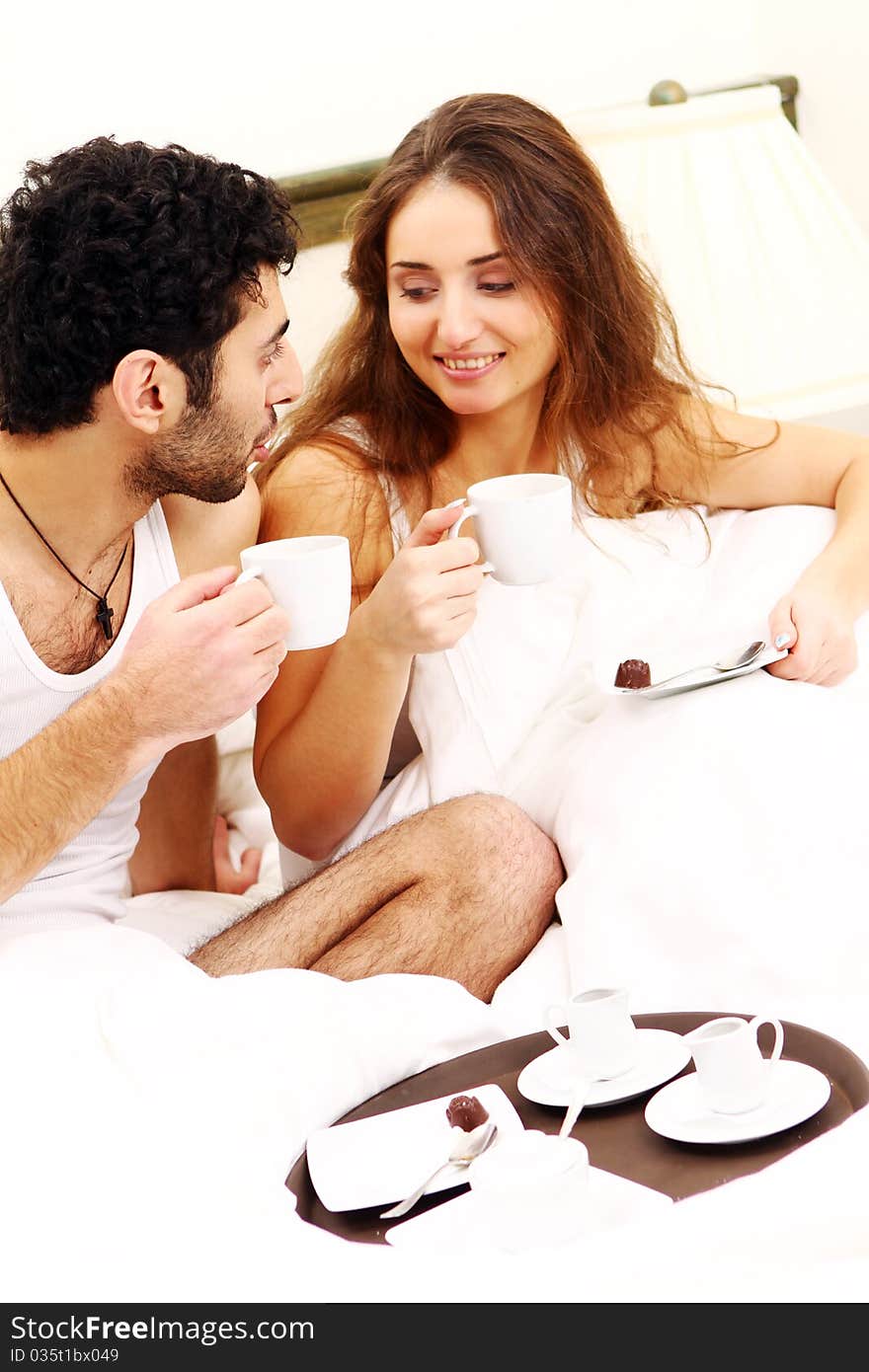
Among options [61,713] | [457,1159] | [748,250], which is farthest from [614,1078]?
[748,250]

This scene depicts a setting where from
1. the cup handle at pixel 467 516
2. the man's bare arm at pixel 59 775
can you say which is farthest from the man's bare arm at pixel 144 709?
the cup handle at pixel 467 516

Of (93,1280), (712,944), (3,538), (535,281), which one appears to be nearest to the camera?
(93,1280)

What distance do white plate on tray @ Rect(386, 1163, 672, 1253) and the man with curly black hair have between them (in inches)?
20.6

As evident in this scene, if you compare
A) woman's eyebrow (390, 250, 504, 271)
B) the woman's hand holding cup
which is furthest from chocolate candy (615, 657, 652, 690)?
woman's eyebrow (390, 250, 504, 271)

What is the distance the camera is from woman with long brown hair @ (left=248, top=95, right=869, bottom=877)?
1689 mm

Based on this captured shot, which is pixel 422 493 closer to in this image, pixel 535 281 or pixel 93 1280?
pixel 535 281

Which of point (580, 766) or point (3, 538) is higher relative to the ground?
→ point (3, 538)

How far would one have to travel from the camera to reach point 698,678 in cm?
163

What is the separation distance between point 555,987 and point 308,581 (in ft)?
1.65

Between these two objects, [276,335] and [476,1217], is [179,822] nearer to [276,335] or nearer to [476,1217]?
[276,335]

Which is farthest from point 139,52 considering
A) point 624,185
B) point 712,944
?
point 712,944

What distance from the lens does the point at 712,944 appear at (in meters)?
1.37

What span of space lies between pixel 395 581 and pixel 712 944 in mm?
474

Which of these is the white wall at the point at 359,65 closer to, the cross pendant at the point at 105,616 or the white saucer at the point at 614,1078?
the cross pendant at the point at 105,616
